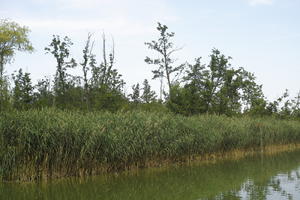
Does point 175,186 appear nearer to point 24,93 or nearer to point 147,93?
point 24,93

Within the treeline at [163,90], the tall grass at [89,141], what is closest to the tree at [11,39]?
the treeline at [163,90]

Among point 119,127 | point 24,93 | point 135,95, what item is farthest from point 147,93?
point 119,127

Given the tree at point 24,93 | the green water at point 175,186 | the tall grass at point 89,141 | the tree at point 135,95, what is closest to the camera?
the green water at point 175,186

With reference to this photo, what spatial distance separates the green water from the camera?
9477 millimetres

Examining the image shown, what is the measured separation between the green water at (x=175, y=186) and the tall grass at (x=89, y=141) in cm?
47

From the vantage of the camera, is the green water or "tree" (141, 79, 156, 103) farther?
"tree" (141, 79, 156, 103)

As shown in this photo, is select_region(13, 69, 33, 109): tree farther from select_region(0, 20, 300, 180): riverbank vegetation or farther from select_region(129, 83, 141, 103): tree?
select_region(129, 83, 141, 103): tree

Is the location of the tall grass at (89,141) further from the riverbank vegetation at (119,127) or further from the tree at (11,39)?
the tree at (11,39)

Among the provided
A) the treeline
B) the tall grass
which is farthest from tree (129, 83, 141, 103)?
the tall grass

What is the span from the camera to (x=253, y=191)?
32.7 ft

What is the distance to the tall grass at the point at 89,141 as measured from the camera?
10.8 meters

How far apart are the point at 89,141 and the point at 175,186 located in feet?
9.73

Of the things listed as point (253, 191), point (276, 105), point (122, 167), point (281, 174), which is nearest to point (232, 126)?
point (281, 174)

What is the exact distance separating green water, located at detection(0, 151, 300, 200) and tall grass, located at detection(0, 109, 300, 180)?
18.5 inches
